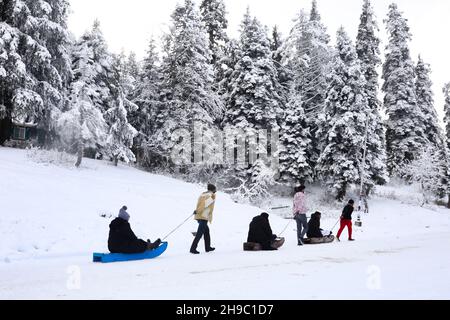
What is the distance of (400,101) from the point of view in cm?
4234

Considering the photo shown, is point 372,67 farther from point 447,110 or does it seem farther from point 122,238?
point 122,238

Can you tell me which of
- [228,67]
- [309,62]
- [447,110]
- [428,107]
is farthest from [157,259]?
[447,110]

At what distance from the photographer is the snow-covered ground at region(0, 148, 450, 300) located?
6.29 m

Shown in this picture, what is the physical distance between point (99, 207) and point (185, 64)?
19289mm

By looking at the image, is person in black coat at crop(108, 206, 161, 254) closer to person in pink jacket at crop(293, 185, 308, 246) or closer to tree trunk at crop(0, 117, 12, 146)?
person in pink jacket at crop(293, 185, 308, 246)

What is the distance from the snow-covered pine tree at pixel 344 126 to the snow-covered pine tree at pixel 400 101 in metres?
10.1

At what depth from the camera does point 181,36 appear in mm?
31906

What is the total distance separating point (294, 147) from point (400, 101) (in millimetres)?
15256

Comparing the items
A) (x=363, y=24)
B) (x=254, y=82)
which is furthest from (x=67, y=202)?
(x=363, y=24)

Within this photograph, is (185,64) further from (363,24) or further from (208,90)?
(363,24)

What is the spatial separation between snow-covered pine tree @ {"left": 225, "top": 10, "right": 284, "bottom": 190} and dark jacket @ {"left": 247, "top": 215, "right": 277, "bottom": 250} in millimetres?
20026

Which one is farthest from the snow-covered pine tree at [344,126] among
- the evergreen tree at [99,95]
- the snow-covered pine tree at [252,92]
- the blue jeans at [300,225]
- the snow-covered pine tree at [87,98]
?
the blue jeans at [300,225]

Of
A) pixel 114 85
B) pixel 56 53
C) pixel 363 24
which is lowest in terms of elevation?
pixel 114 85

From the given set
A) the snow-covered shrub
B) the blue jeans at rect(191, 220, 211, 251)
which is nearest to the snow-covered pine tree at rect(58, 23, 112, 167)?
the snow-covered shrub
